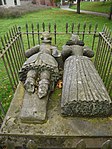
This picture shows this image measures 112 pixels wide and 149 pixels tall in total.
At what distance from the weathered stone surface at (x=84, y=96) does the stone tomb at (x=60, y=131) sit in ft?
0.41

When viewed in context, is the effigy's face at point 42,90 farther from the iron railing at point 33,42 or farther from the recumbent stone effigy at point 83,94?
the iron railing at point 33,42

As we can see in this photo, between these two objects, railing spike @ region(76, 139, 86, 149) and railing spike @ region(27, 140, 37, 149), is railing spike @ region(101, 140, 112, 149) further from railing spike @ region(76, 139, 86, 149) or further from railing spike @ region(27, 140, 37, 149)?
railing spike @ region(27, 140, 37, 149)

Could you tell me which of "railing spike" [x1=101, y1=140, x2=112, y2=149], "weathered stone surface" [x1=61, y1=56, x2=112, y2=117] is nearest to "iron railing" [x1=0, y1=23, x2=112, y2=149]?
"weathered stone surface" [x1=61, y1=56, x2=112, y2=117]

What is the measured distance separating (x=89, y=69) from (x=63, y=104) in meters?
0.97

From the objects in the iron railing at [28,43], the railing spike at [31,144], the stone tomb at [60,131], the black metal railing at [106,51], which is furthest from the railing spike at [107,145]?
the black metal railing at [106,51]

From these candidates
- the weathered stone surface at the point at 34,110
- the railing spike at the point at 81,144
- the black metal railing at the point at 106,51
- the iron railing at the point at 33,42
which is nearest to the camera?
the railing spike at the point at 81,144

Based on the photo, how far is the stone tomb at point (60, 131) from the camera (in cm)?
230

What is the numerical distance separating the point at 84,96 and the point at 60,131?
59 cm

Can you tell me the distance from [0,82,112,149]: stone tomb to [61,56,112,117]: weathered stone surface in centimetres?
13

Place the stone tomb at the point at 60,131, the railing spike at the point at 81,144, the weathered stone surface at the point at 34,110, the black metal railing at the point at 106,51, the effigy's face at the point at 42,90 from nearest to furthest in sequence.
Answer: the railing spike at the point at 81,144 < the stone tomb at the point at 60,131 < the weathered stone surface at the point at 34,110 < the effigy's face at the point at 42,90 < the black metal railing at the point at 106,51

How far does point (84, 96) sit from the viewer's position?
7.81ft

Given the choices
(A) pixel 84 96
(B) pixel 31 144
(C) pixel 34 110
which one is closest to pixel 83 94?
(A) pixel 84 96

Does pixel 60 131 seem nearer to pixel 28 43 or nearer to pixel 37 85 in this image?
pixel 37 85

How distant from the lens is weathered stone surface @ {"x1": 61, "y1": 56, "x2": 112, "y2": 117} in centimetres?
234
